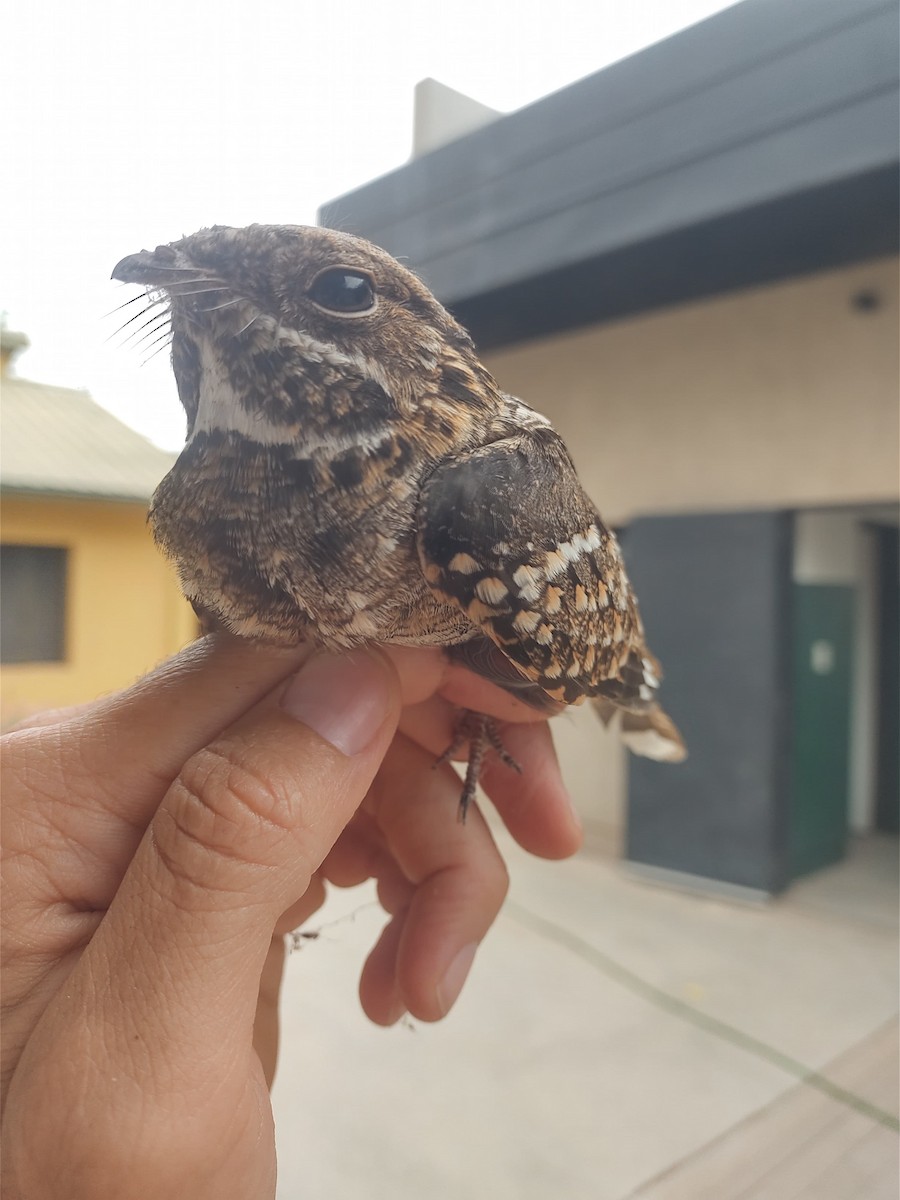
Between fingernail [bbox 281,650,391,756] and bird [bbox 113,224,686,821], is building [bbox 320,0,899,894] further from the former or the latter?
fingernail [bbox 281,650,391,756]

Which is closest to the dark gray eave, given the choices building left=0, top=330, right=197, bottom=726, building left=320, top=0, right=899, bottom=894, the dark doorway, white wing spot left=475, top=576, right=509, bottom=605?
building left=320, top=0, right=899, bottom=894

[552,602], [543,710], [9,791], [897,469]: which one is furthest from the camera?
[897,469]

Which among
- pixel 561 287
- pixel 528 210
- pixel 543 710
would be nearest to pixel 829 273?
pixel 561 287

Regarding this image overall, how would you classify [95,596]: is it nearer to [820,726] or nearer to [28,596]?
[28,596]

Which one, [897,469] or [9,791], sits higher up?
[897,469]

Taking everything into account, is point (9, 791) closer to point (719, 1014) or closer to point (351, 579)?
point (351, 579)

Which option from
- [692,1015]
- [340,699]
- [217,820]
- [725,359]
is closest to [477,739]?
[340,699]

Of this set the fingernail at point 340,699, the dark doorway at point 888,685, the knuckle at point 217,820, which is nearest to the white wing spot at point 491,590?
the fingernail at point 340,699
